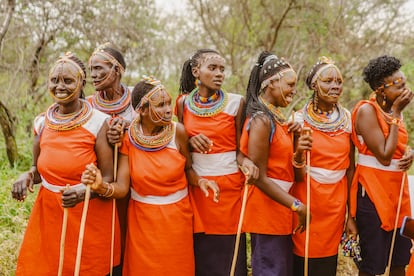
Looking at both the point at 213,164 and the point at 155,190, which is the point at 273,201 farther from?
the point at 155,190

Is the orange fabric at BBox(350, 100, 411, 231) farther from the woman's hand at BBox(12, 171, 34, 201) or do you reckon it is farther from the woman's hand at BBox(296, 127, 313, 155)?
the woman's hand at BBox(12, 171, 34, 201)

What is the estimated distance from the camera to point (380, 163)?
3172 millimetres

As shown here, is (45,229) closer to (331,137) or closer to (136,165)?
(136,165)

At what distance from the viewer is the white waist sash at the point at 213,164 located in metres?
3.22

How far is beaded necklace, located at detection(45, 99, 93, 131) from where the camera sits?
272 centimetres

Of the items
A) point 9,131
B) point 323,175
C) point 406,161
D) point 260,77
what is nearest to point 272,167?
point 323,175

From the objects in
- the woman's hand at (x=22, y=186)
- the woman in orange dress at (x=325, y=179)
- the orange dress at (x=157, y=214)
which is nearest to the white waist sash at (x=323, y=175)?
the woman in orange dress at (x=325, y=179)

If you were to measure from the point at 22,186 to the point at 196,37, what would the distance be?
27.5ft

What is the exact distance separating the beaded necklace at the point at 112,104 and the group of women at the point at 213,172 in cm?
1

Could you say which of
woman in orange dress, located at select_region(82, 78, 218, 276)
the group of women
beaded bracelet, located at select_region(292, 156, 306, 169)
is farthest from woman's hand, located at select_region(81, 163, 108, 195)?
beaded bracelet, located at select_region(292, 156, 306, 169)

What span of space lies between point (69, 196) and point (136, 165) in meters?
0.55

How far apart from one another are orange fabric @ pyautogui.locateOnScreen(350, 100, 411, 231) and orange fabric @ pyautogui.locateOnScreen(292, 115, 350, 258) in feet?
0.76

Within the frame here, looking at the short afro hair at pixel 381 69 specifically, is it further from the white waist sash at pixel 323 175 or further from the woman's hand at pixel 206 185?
the woman's hand at pixel 206 185

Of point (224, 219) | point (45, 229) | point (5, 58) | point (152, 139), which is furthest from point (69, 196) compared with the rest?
point (5, 58)
